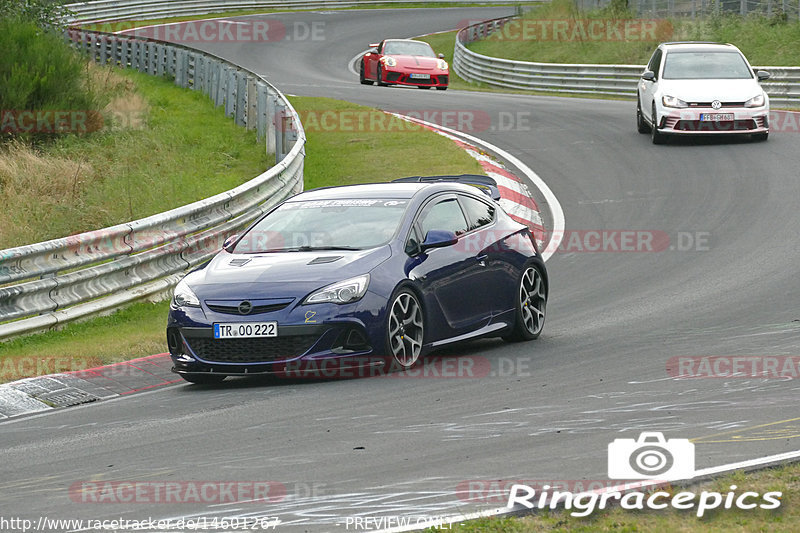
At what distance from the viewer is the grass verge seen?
35.1 feet

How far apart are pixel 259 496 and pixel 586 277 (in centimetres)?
893

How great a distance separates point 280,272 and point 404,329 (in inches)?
39.8

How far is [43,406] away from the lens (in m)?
9.12

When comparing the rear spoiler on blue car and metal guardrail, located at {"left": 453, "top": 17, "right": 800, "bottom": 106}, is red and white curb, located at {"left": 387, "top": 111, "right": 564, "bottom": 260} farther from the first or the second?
metal guardrail, located at {"left": 453, "top": 17, "right": 800, "bottom": 106}

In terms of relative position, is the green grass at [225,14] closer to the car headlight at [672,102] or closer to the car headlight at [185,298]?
the car headlight at [672,102]

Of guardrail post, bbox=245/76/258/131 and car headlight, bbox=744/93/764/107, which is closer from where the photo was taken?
car headlight, bbox=744/93/764/107

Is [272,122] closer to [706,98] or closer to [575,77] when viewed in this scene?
[706,98]

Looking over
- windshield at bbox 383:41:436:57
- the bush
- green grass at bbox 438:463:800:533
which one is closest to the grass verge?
the bush

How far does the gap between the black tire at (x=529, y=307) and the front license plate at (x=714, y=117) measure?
38.8 feet

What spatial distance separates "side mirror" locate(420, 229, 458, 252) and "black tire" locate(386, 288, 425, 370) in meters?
0.49

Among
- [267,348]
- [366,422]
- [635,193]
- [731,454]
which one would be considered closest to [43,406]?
[267,348]

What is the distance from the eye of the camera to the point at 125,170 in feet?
68.0

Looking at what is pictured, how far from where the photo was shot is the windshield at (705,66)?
75.5 feet

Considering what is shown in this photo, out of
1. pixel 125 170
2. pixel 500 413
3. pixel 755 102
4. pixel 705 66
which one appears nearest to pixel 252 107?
pixel 125 170
